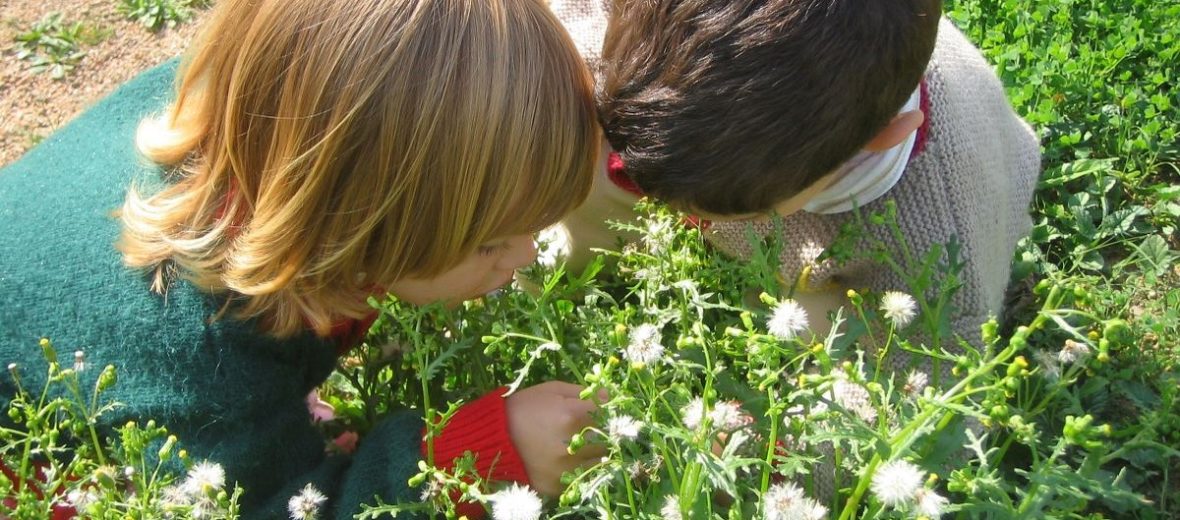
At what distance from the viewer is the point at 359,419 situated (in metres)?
2.15

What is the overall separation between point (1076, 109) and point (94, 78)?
2.67m

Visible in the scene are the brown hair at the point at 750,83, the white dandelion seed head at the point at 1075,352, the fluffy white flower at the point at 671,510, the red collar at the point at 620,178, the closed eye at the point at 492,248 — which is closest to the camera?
the white dandelion seed head at the point at 1075,352

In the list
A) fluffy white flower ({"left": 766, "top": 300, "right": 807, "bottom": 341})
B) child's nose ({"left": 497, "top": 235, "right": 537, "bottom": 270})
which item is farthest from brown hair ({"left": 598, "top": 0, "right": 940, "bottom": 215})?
fluffy white flower ({"left": 766, "top": 300, "right": 807, "bottom": 341})

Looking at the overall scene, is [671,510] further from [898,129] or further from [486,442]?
[898,129]

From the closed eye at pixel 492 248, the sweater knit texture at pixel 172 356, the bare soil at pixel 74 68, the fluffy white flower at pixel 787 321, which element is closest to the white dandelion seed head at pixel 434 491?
the sweater knit texture at pixel 172 356

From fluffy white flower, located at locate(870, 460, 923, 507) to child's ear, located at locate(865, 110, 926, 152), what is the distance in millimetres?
631

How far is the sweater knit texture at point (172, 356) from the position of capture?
1.66 m

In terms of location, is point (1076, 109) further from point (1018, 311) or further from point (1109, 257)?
point (1018, 311)

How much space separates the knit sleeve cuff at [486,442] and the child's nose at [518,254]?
0.66ft

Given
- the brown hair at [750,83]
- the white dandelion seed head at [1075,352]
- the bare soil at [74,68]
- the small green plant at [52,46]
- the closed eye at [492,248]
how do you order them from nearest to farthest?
the white dandelion seed head at [1075,352] → the brown hair at [750,83] → the closed eye at [492,248] → the bare soil at [74,68] → the small green plant at [52,46]

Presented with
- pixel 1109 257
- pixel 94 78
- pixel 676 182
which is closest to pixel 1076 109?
pixel 1109 257

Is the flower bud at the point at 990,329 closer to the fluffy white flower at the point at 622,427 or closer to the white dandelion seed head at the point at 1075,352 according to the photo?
the white dandelion seed head at the point at 1075,352

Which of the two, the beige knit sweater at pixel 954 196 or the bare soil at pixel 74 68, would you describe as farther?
the bare soil at pixel 74 68

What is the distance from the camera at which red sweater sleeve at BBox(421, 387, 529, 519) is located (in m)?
1.65
